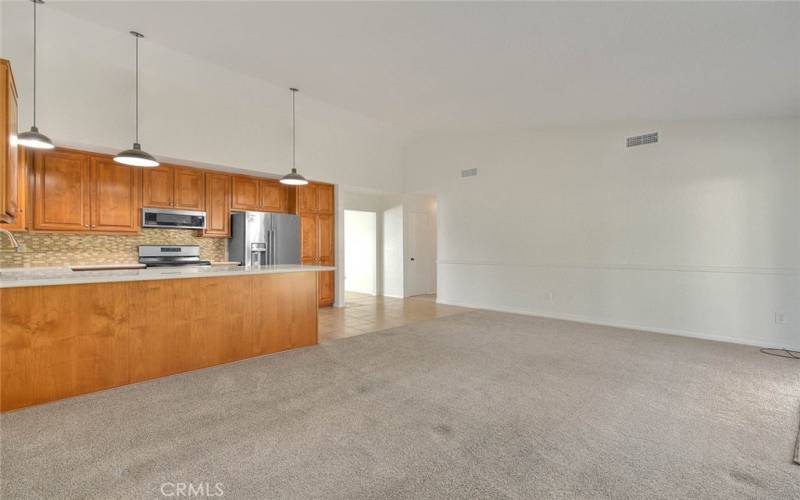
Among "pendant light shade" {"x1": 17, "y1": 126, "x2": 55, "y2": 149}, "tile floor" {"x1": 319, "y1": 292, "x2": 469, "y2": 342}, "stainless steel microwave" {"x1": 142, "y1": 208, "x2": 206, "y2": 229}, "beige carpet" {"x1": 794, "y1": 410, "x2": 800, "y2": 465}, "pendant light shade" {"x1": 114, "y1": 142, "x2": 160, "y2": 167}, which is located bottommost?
"beige carpet" {"x1": 794, "y1": 410, "x2": 800, "y2": 465}

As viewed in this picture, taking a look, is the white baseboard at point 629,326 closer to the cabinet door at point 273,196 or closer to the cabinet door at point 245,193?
the cabinet door at point 273,196

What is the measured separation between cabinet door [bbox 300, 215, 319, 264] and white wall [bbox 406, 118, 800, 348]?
2.61m

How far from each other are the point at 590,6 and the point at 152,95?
4823 millimetres

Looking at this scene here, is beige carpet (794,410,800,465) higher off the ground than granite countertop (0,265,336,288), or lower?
lower

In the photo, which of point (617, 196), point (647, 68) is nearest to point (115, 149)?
point (647, 68)

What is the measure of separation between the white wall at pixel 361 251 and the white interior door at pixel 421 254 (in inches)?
35.5

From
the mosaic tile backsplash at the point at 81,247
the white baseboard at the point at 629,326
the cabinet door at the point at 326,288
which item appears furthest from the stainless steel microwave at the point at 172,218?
the white baseboard at the point at 629,326

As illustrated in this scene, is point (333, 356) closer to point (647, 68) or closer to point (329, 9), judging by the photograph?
point (329, 9)

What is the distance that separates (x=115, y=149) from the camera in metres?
4.29

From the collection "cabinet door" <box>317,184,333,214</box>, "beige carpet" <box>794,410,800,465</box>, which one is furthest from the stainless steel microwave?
"beige carpet" <box>794,410,800,465</box>

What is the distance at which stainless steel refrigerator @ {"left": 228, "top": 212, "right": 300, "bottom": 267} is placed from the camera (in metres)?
5.51

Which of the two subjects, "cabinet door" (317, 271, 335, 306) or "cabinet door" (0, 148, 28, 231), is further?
"cabinet door" (317, 271, 335, 306)

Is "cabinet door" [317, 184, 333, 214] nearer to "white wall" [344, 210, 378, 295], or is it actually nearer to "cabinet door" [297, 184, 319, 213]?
"cabinet door" [297, 184, 319, 213]

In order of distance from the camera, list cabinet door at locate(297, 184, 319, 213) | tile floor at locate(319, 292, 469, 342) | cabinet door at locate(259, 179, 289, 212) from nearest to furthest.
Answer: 1. tile floor at locate(319, 292, 469, 342)
2. cabinet door at locate(259, 179, 289, 212)
3. cabinet door at locate(297, 184, 319, 213)
